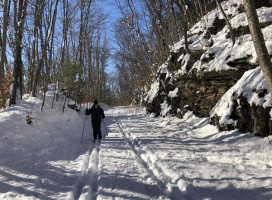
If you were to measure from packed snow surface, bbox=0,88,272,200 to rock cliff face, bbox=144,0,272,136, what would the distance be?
0.64 m

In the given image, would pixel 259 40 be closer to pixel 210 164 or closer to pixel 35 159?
pixel 210 164

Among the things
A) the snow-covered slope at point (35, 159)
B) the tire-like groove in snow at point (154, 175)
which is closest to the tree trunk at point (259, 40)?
the tire-like groove in snow at point (154, 175)

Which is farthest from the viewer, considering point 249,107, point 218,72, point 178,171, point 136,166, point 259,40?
point 218,72

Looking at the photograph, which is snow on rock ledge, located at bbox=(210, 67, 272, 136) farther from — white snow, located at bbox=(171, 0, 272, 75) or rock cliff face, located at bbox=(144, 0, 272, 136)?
white snow, located at bbox=(171, 0, 272, 75)

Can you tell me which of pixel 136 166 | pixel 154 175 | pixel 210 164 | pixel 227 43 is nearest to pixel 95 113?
pixel 136 166

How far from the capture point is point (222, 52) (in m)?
8.02

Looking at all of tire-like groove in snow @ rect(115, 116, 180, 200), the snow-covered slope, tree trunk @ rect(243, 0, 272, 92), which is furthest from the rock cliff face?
the snow-covered slope

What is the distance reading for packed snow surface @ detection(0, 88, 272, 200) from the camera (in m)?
3.32

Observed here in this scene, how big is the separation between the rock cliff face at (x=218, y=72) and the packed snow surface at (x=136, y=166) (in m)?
0.64

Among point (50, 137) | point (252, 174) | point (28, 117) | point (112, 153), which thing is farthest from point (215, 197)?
point (28, 117)

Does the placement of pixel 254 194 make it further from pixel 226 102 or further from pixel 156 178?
pixel 226 102

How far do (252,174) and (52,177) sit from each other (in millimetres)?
4484

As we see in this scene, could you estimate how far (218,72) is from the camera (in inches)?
297

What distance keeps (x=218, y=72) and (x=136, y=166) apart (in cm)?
549
